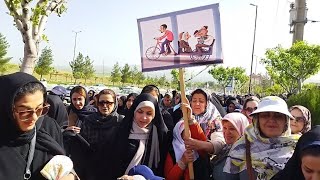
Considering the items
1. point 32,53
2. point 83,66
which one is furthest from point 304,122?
point 83,66

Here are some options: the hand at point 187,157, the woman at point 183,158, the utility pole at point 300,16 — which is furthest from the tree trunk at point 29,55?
the utility pole at point 300,16

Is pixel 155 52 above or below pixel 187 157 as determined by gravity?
above

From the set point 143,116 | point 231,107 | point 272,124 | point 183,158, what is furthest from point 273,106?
point 231,107

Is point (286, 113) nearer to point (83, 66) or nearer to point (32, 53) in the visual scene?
point (32, 53)

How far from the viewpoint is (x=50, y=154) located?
193 cm

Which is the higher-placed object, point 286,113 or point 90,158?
point 286,113

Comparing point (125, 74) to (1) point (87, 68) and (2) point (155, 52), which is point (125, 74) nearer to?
(1) point (87, 68)

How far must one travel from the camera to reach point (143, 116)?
3191 millimetres

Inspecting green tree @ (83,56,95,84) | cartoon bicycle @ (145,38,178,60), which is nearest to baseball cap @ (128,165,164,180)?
cartoon bicycle @ (145,38,178,60)

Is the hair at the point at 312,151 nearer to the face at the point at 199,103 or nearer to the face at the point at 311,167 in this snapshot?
the face at the point at 311,167

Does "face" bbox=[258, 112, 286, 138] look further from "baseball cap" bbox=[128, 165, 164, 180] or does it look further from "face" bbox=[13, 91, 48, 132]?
"face" bbox=[13, 91, 48, 132]

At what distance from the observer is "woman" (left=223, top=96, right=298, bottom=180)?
8.17 ft

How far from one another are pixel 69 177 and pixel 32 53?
5.88m

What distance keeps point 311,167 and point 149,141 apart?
1.59 meters
